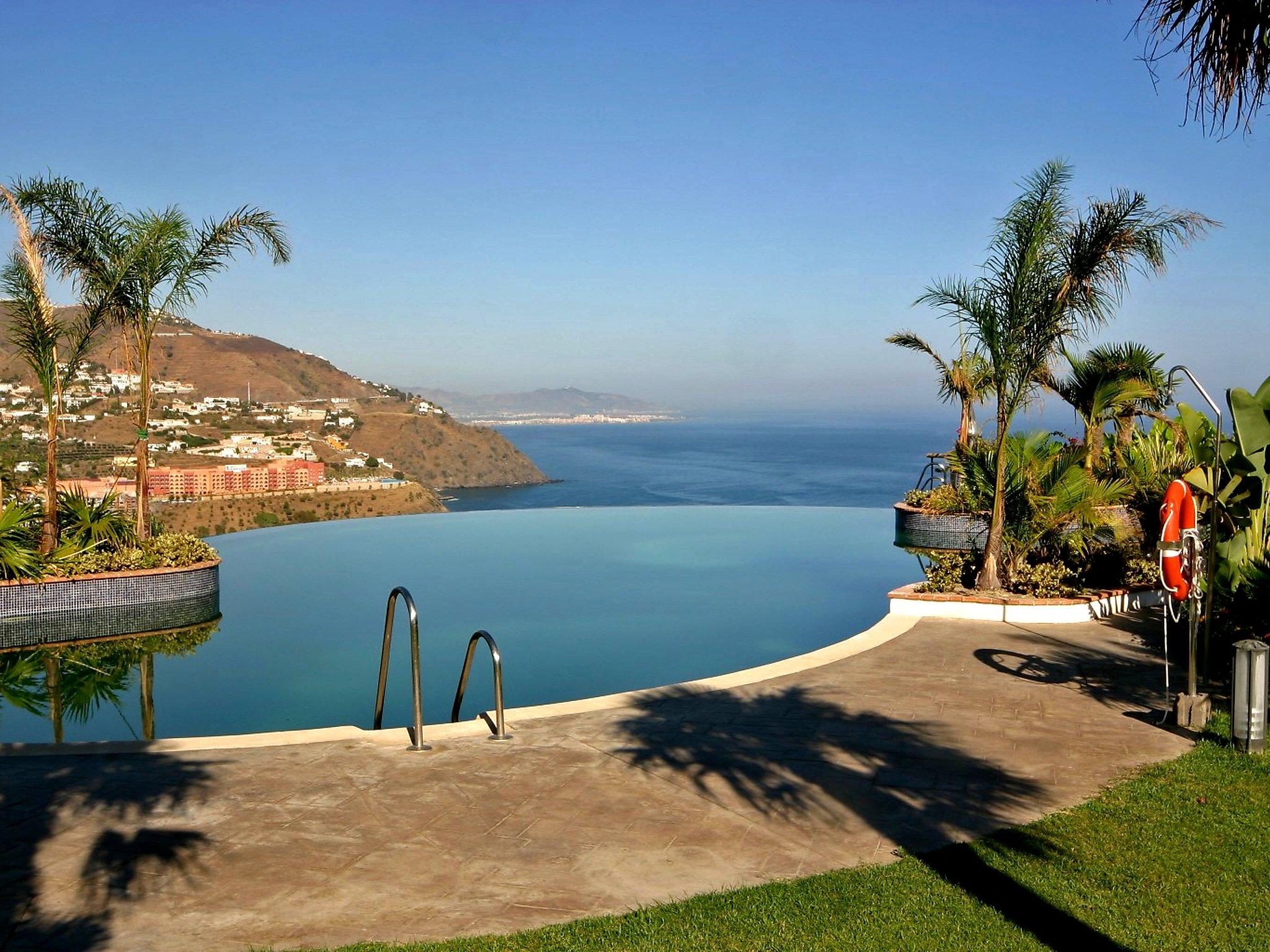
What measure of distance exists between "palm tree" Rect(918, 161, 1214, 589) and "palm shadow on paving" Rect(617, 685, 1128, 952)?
474 centimetres

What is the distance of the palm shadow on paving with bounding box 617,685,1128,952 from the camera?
4367mm

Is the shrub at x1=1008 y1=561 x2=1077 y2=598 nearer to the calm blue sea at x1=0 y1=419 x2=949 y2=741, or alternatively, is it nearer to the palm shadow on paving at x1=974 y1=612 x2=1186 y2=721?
the palm shadow on paving at x1=974 y1=612 x2=1186 y2=721

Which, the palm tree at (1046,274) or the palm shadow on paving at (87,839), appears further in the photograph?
the palm tree at (1046,274)

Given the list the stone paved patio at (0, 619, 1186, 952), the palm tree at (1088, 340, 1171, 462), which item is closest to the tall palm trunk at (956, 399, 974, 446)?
the palm tree at (1088, 340, 1171, 462)

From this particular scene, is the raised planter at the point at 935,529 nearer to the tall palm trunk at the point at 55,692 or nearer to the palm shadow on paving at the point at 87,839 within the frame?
the tall palm trunk at the point at 55,692

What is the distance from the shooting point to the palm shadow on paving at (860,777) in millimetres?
4367

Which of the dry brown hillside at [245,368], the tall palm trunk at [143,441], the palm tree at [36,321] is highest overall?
the dry brown hillside at [245,368]

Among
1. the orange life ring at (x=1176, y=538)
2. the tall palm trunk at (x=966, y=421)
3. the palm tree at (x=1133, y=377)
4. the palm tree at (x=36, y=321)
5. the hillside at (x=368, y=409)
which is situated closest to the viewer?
the orange life ring at (x=1176, y=538)

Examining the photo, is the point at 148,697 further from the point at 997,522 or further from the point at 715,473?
the point at 715,473

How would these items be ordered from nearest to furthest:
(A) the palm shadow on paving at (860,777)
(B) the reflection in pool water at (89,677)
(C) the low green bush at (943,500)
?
(A) the palm shadow on paving at (860,777) → (B) the reflection in pool water at (89,677) → (C) the low green bush at (943,500)

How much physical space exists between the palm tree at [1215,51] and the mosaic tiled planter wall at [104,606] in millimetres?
10071

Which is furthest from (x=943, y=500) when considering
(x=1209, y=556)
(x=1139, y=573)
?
(x=1209, y=556)

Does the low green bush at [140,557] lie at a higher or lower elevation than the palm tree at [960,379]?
lower

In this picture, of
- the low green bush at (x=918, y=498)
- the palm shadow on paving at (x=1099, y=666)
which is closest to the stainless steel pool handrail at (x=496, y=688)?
the palm shadow on paving at (x=1099, y=666)
